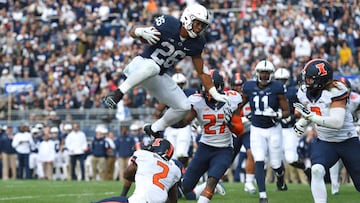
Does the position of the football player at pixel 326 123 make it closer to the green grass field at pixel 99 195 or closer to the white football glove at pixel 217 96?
the white football glove at pixel 217 96

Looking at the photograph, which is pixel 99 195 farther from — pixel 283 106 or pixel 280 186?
pixel 283 106

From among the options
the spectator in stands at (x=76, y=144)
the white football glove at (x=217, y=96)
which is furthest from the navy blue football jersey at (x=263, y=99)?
the spectator in stands at (x=76, y=144)

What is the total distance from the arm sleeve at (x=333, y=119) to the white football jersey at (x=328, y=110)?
0.18m

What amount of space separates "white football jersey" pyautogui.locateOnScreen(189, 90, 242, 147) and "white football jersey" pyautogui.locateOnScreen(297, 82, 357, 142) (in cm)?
120

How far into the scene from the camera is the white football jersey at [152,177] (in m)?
8.40

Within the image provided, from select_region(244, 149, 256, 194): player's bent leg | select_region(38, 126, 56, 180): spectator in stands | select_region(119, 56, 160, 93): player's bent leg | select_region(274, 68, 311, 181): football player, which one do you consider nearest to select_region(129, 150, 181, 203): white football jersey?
select_region(119, 56, 160, 93): player's bent leg

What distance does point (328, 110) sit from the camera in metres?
9.57

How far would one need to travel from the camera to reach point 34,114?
961 inches

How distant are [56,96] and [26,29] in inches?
172

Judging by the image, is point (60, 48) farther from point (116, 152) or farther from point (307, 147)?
point (307, 147)

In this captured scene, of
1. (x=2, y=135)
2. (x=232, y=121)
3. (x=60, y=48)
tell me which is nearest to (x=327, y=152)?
(x=232, y=121)

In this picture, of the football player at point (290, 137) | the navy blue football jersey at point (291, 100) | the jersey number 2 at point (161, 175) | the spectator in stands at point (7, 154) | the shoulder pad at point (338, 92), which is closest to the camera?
the jersey number 2 at point (161, 175)

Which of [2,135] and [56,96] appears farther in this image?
[56,96]

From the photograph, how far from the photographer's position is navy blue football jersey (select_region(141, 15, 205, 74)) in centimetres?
985
